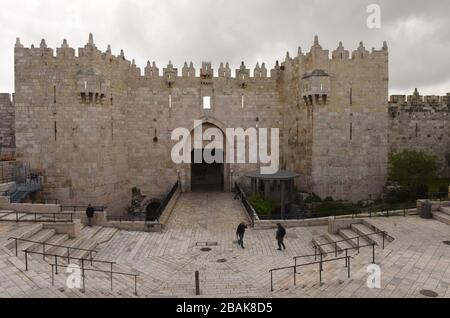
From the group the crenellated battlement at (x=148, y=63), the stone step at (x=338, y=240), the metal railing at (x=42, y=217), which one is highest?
the crenellated battlement at (x=148, y=63)

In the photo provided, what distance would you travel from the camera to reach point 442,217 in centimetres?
1748

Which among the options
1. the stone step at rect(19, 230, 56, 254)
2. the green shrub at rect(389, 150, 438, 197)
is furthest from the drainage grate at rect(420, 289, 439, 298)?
the green shrub at rect(389, 150, 438, 197)

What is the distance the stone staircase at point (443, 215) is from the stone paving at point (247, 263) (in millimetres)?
346

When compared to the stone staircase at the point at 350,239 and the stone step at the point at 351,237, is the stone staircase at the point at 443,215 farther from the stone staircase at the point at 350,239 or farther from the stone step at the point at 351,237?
the stone step at the point at 351,237

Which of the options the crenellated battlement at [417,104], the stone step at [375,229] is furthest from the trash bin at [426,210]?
the crenellated battlement at [417,104]

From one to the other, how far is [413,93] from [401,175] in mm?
10173

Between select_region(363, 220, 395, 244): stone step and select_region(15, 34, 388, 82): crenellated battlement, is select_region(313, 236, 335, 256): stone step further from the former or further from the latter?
select_region(15, 34, 388, 82): crenellated battlement

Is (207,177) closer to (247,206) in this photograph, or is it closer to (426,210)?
(247,206)

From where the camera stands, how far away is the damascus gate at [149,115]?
23.4 m

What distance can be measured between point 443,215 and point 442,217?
0.39 metres

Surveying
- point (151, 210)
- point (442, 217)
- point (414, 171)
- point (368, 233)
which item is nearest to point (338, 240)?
point (368, 233)

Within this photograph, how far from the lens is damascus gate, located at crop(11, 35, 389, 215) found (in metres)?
23.4

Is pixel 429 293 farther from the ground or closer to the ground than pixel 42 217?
closer to the ground
